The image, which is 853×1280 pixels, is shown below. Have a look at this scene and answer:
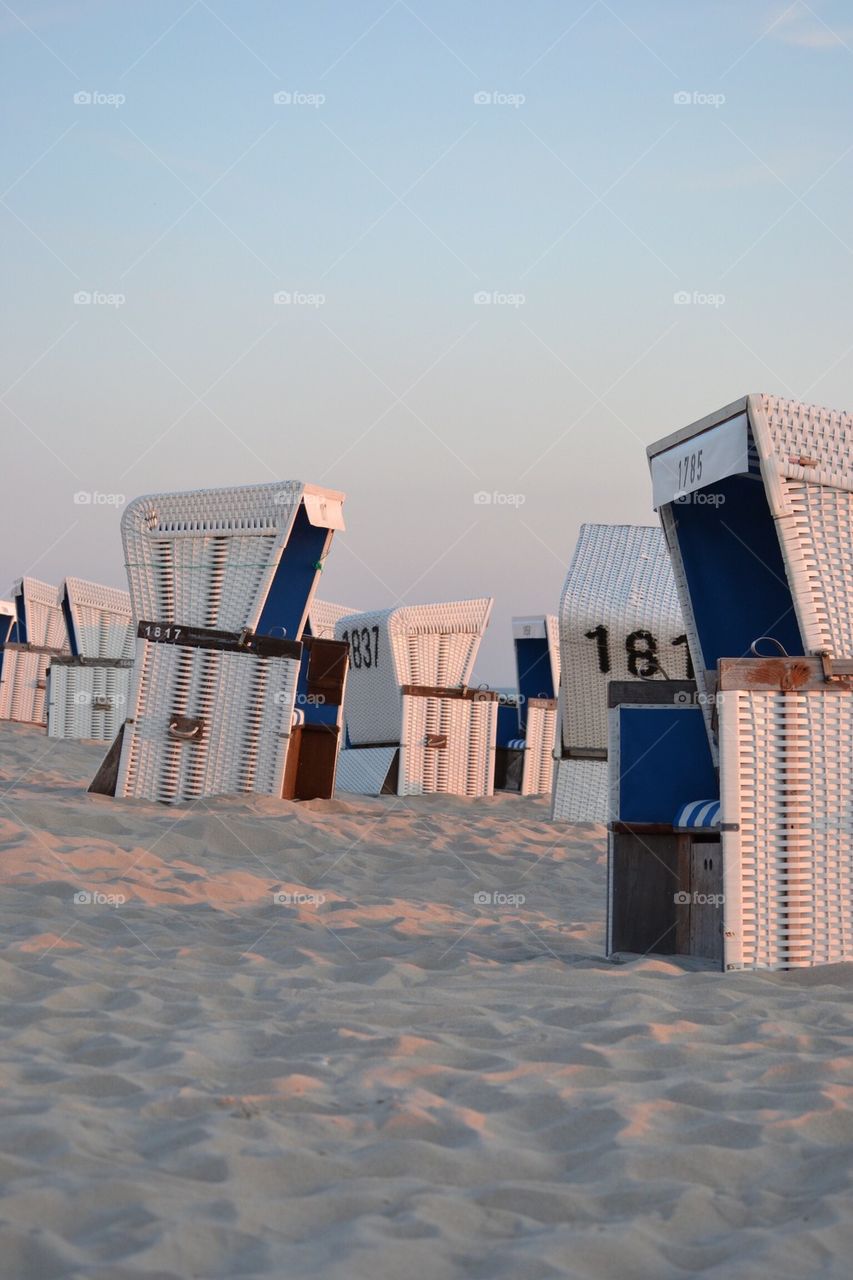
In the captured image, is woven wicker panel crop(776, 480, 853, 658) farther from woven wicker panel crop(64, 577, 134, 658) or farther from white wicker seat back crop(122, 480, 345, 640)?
woven wicker panel crop(64, 577, 134, 658)

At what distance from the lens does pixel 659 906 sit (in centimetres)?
464

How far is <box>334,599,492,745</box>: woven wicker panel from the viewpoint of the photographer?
480 inches

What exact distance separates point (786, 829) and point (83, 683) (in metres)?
12.7

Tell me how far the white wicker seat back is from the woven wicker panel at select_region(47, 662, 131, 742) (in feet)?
23.1

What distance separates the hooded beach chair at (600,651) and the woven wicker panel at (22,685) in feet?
40.3

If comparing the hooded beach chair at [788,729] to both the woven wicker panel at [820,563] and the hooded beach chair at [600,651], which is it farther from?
the hooded beach chair at [600,651]

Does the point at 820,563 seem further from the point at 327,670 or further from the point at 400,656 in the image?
the point at 400,656

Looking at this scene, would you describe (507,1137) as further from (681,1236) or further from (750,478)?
(750,478)

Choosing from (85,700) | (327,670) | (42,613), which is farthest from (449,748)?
(42,613)

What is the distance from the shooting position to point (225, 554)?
8.62 metres

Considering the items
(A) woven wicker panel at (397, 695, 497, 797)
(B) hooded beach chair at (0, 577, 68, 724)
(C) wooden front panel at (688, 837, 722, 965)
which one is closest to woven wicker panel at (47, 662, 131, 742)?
(B) hooded beach chair at (0, 577, 68, 724)

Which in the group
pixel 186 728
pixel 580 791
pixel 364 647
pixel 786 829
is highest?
pixel 364 647

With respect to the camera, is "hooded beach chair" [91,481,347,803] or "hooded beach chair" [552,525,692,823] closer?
"hooded beach chair" [91,481,347,803]

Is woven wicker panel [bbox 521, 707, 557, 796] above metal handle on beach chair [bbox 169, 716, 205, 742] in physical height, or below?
above
